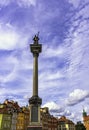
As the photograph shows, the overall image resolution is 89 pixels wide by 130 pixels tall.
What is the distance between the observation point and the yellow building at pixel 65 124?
13050 centimetres

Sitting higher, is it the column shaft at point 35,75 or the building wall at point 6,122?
the column shaft at point 35,75

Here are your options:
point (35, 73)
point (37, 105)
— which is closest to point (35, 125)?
point (37, 105)

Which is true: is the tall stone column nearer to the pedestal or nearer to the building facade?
the pedestal

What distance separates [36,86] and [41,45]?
1043cm

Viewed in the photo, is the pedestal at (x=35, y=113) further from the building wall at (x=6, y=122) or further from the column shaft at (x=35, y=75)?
the building wall at (x=6, y=122)

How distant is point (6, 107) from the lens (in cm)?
8994

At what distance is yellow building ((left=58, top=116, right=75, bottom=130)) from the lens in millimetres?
130500

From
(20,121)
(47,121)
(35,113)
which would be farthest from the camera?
(47,121)

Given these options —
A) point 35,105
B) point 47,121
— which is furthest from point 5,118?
point 35,105

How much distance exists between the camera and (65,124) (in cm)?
13188

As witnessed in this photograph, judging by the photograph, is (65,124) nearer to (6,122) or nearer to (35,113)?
(6,122)

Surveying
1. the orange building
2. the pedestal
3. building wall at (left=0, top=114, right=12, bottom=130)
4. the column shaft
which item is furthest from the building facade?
the pedestal

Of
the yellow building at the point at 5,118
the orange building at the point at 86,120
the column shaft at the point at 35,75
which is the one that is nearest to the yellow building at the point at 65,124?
the orange building at the point at 86,120

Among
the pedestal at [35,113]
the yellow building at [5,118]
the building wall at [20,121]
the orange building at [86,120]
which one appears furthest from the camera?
the orange building at [86,120]
